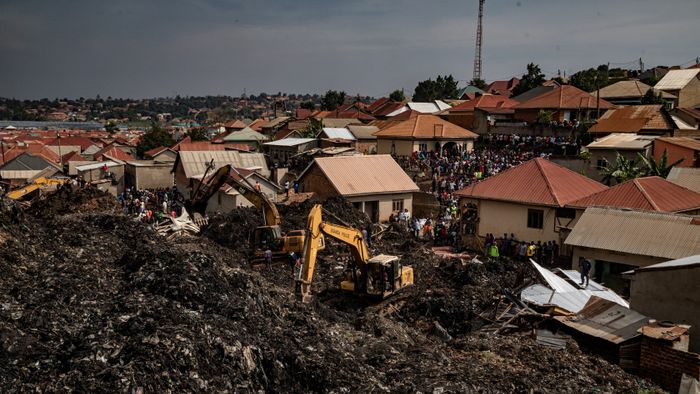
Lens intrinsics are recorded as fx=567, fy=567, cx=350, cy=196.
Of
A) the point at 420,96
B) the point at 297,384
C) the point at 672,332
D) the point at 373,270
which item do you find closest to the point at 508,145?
the point at 373,270

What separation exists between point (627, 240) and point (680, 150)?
1346 centimetres

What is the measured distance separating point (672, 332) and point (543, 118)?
3163 centimetres

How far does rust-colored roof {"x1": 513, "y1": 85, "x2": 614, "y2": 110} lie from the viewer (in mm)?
42781

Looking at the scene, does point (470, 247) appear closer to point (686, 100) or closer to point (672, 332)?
point (672, 332)

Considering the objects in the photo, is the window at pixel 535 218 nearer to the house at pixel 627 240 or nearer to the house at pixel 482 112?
the house at pixel 627 240

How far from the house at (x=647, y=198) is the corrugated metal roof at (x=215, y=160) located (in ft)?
62.1

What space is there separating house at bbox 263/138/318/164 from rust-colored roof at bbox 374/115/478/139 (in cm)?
550

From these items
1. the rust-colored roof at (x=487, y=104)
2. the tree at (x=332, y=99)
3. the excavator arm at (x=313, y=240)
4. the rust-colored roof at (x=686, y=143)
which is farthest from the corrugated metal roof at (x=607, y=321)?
the tree at (x=332, y=99)

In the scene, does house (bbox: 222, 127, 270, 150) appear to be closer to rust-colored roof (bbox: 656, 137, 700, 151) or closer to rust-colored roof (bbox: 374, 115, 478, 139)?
rust-colored roof (bbox: 374, 115, 478, 139)

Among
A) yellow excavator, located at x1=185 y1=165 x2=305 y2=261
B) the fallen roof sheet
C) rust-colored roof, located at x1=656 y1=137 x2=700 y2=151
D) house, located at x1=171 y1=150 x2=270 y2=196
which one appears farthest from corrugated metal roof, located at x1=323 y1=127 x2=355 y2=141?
the fallen roof sheet

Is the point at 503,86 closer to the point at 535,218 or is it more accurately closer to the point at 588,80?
the point at 588,80

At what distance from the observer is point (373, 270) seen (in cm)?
1611

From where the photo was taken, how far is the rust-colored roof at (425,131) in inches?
1500

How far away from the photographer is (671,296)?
11844 mm
